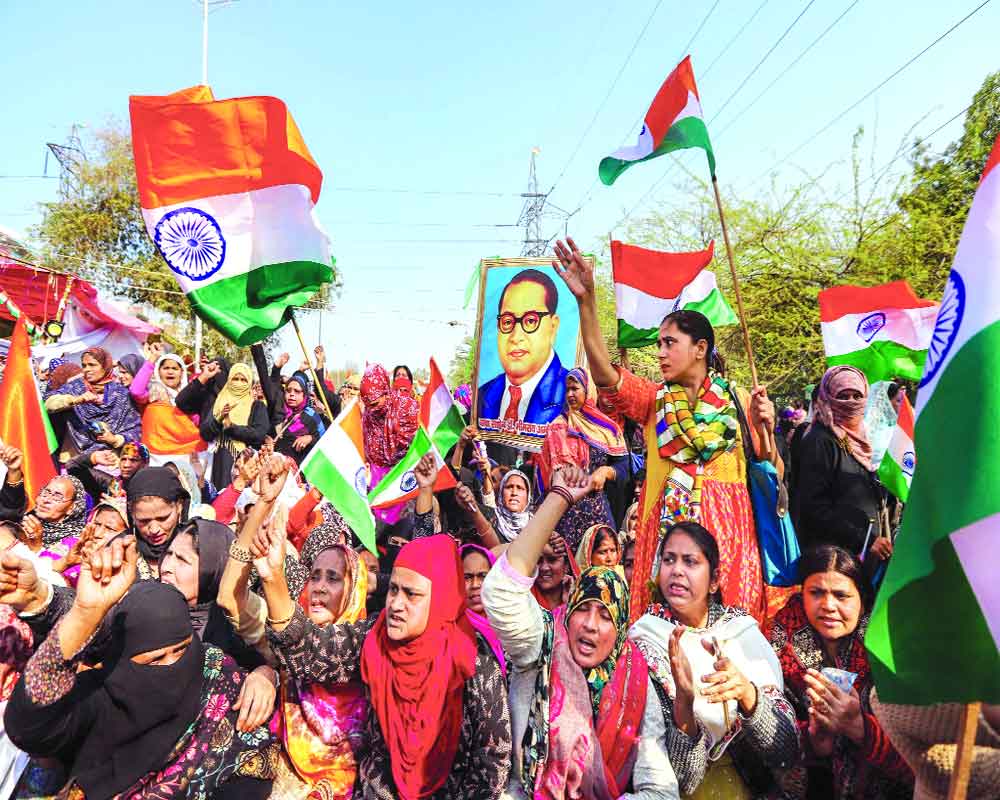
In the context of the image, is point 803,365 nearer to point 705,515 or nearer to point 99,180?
point 705,515

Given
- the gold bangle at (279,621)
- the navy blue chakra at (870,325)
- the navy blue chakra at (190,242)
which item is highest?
the navy blue chakra at (190,242)

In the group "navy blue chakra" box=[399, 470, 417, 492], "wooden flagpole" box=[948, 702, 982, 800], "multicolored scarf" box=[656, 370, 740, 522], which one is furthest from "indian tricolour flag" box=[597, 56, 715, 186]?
"wooden flagpole" box=[948, 702, 982, 800]

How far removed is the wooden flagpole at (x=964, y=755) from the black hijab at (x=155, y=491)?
3.07 m

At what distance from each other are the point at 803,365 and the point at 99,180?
21269 millimetres

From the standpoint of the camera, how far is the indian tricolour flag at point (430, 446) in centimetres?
462

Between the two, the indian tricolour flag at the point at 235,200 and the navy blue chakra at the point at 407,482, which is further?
the navy blue chakra at the point at 407,482

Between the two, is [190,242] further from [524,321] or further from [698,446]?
[524,321]

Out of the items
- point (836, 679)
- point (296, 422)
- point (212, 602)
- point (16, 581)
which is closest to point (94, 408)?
point (296, 422)

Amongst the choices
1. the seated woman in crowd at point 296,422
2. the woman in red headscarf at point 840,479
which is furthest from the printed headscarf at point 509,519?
the woman in red headscarf at point 840,479

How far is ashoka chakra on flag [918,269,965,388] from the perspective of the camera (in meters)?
1.66

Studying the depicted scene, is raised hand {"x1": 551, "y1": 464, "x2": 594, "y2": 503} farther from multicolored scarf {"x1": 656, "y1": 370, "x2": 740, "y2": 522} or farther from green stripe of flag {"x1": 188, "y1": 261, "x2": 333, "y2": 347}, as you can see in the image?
green stripe of flag {"x1": 188, "y1": 261, "x2": 333, "y2": 347}

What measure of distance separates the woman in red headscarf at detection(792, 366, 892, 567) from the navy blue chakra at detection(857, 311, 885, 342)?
6.77 feet

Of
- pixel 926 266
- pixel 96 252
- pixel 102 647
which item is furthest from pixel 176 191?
pixel 96 252

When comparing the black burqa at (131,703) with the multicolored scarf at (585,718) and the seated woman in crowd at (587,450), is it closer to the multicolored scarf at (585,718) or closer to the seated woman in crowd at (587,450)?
the multicolored scarf at (585,718)
